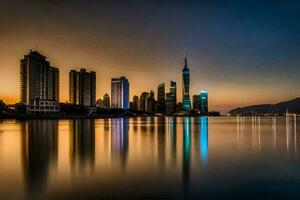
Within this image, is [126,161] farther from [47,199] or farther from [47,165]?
[47,199]

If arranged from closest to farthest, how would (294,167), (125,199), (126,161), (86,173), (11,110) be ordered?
(125,199), (86,173), (294,167), (126,161), (11,110)

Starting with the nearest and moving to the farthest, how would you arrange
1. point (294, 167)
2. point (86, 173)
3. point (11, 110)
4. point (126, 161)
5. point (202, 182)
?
point (202, 182)
point (86, 173)
point (294, 167)
point (126, 161)
point (11, 110)

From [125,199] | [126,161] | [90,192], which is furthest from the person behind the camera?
[126,161]

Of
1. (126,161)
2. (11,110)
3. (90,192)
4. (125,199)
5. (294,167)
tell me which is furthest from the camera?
(11,110)

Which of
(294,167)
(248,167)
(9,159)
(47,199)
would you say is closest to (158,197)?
(47,199)

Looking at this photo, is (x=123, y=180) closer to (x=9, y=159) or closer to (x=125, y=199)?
(x=125, y=199)

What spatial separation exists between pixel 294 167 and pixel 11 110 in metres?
174

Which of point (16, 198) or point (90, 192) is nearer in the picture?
point (16, 198)

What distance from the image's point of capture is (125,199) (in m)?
9.91

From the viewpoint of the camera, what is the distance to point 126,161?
60.0ft

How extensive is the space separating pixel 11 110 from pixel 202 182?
574 feet

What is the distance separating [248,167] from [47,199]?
34.4ft

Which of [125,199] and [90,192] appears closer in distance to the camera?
[125,199]

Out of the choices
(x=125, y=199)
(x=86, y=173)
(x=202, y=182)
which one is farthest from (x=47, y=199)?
(x=202, y=182)
